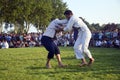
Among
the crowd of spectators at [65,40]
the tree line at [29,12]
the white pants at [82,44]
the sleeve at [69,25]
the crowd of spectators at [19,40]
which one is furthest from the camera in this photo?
the tree line at [29,12]

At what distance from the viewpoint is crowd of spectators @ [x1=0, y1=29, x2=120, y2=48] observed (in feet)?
87.9

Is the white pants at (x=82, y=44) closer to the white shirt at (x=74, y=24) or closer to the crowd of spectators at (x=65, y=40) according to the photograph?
the white shirt at (x=74, y=24)

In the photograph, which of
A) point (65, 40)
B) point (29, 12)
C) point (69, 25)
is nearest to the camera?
point (69, 25)

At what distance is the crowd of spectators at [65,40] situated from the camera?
87.9 ft

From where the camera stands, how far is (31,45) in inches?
1316

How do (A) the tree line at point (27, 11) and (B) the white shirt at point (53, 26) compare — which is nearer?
(B) the white shirt at point (53, 26)

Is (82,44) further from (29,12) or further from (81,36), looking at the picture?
(29,12)

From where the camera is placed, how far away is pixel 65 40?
32.3 m

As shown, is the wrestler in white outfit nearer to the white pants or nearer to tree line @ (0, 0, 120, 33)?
the white pants

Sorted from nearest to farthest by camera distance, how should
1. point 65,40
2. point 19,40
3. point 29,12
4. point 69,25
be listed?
point 69,25
point 65,40
point 19,40
point 29,12

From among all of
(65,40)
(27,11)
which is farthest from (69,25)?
(27,11)

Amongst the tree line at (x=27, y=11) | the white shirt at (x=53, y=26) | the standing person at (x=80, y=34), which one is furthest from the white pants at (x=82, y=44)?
the tree line at (x=27, y=11)

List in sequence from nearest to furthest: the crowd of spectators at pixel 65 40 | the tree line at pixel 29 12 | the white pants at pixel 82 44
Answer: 1. the white pants at pixel 82 44
2. the crowd of spectators at pixel 65 40
3. the tree line at pixel 29 12

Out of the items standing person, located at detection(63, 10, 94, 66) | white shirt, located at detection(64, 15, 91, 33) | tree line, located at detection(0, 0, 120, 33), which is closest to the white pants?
standing person, located at detection(63, 10, 94, 66)
